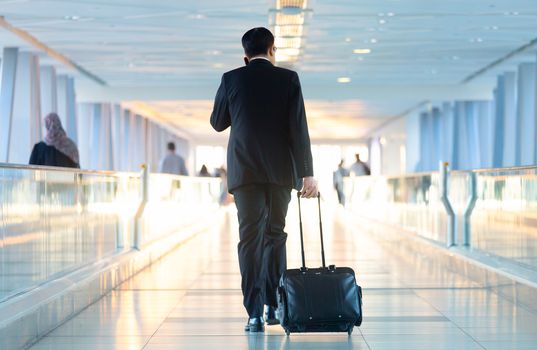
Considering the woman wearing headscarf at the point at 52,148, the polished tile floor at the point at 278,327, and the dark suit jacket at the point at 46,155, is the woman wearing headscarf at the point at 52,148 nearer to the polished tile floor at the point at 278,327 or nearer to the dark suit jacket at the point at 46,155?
the dark suit jacket at the point at 46,155

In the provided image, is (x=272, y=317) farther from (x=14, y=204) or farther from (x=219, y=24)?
(x=219, y=24)

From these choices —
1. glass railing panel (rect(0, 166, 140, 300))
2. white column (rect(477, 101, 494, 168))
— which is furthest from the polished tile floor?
white column (rect(477, 101, 494, 168))

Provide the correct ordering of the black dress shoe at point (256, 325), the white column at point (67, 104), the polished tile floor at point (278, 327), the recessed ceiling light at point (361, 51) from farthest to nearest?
the white column at point (67, 104), the recessed ceiling light at point (361, 51), the black dress shoe at point (256, 325), the polished tile floor at point (278, 327)

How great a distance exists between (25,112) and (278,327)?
59.1 feet

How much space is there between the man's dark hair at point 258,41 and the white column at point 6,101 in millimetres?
16470

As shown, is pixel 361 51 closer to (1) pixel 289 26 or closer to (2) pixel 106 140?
(1) pixel 289 26

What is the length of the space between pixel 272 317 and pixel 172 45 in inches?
710

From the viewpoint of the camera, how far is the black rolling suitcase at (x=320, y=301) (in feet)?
16.9

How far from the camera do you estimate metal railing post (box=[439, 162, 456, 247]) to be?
434 inches

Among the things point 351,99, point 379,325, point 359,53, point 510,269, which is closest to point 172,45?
point 359,53

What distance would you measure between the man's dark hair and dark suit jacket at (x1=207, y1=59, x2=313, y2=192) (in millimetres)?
126

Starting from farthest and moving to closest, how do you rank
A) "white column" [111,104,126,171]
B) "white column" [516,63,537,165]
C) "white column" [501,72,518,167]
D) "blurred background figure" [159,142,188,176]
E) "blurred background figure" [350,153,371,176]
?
"white column" [111,104,126,171], "blurred background figure" [350,153,371,176], "white column" [501,72,518,167], "white column" [516,63,537,165], "blurred background figure" [159,142,188,176]

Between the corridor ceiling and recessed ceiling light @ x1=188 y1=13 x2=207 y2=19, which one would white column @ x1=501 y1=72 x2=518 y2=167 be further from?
recessed ceiling light @ x1=188 y1=13 x2=207 y2=19


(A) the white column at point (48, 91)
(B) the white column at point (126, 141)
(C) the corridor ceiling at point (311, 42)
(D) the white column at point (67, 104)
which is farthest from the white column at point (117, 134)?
(A) the white column at point (48, 91)
